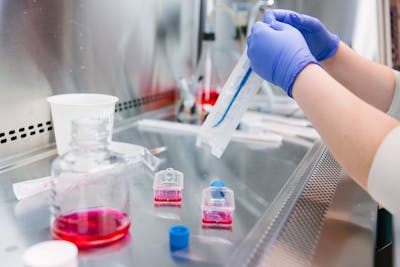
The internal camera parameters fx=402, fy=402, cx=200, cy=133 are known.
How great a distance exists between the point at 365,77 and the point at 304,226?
1.92 feet

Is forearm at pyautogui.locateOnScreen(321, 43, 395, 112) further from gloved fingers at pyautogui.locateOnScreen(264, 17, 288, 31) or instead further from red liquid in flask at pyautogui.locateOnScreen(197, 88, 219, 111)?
red liquid in flask at pyautogui.locateOnScreen(197, 88, 219, 111)

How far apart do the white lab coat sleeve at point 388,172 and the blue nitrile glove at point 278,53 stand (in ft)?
0.74

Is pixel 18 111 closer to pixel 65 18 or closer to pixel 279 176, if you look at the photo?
pixel 65 18

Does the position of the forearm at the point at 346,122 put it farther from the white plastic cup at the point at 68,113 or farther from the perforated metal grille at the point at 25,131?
the perforated metal grille at the point at 25,131

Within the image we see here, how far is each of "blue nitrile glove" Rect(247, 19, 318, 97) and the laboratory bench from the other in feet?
0.82

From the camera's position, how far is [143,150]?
1090 mm

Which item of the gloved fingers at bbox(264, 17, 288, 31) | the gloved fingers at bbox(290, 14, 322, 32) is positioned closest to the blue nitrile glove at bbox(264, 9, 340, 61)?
the gloved fingers at bbox(290, 14, 322, 32)

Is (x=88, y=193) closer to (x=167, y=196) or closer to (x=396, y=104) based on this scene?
(x=167, y=196)

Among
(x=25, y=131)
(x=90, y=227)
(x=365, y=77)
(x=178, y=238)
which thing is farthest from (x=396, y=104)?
(x=25, y=131)

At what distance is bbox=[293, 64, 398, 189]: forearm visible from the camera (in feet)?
2.34

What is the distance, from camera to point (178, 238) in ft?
2.17

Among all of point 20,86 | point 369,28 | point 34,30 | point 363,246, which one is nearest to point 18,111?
point 20,86

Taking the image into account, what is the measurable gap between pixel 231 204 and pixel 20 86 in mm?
651

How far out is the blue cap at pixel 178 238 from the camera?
26.0 inches
